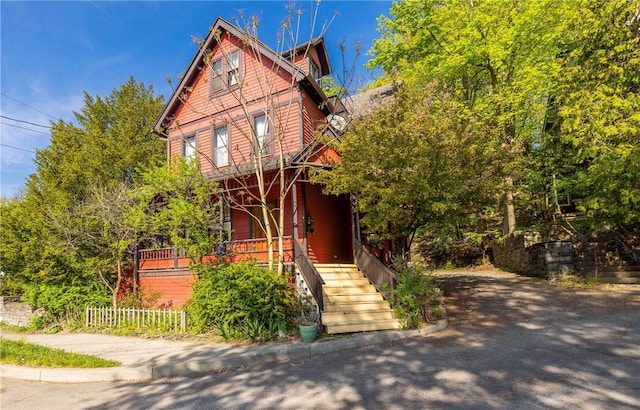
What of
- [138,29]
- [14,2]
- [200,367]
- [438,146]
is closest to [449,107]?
[438,146]

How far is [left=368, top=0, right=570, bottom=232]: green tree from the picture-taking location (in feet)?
50.7

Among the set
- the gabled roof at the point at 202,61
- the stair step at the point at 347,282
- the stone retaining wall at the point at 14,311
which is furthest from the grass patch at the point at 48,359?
the gabled roof at the point at 202,61

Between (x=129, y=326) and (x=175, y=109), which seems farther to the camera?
(x=175, y=109)

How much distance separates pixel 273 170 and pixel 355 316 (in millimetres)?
5597

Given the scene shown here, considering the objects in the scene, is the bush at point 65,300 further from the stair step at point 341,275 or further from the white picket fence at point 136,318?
the stair step at point 341,275

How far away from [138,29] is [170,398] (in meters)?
14.5

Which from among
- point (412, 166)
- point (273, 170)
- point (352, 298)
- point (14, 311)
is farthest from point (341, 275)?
point (14, 311)

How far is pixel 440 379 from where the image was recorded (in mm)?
4793

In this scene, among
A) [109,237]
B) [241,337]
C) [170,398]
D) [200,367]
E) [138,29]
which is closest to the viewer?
[170,398]

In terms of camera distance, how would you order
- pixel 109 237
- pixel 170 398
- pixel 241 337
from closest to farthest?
pixel 170 398
pixel 241 337
pixel 109 237

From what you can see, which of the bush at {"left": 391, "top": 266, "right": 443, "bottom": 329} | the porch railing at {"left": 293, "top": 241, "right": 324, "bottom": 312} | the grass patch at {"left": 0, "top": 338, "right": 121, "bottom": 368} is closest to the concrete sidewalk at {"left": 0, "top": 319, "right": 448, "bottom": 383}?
the grass patch at {"left": 0, "top": 338, "right": 121, "bottom": 368}

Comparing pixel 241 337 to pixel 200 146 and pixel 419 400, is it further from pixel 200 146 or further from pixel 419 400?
pixel 200 146

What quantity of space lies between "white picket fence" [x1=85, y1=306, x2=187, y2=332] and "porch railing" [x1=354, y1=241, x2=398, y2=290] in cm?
537

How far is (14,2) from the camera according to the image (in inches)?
417
